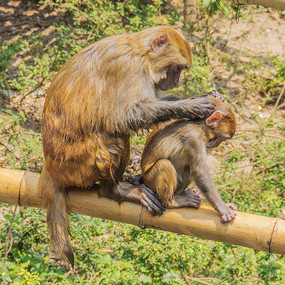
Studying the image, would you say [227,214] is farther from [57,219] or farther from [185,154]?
[57,219]

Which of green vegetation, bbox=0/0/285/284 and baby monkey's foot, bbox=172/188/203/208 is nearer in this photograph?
baby monkey's foot, bbox=172/188/203/208

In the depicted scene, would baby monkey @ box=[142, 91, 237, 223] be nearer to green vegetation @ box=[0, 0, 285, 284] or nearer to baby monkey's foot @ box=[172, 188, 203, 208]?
baby monkey's foot @ box=[172, 188, 203, 208]

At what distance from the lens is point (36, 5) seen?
11.5 m

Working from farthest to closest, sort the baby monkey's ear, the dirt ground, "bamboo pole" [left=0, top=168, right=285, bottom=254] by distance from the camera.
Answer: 1. the dirt ground
2. the baby monkey's ear
3. "bamboo pole" [left=0, top=168, right=285, bottom=254]

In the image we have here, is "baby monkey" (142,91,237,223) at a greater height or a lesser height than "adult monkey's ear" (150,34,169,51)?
lesser

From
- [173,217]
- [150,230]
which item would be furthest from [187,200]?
[150,230]

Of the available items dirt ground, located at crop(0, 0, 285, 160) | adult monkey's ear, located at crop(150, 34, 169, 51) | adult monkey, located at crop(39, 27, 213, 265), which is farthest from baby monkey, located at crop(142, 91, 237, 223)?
dirt ground, located at crop(0, 0, 285, 160)

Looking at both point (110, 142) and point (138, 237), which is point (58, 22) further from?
point (110, 142)

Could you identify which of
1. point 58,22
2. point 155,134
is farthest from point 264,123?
point 58,22

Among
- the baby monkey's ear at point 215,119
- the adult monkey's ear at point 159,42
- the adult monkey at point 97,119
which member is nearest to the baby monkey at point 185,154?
the baby monkey's ear at point 215,119

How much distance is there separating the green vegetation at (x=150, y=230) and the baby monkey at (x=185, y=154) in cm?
186

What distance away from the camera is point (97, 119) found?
171 inches

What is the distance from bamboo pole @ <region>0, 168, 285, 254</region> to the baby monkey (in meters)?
0.15

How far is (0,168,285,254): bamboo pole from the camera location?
398 cm
